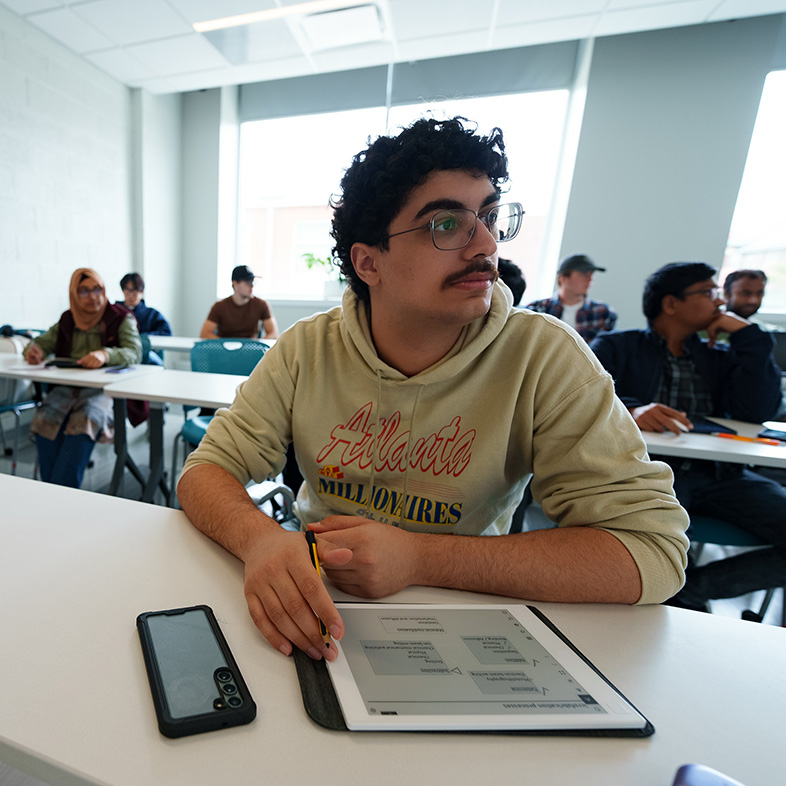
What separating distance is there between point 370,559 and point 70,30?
5.34m

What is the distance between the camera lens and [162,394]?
1916 millimetres

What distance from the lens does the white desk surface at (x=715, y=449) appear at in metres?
1.47

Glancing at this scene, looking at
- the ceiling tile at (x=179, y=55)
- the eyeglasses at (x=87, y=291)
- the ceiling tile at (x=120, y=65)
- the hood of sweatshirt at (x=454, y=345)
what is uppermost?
the ceiling tile at (x=179, y=55)

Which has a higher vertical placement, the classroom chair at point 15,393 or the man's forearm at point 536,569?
the man's forearm at point 536,569

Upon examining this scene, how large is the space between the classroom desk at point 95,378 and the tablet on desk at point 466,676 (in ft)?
6.67

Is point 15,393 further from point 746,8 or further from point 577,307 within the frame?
point 746,8

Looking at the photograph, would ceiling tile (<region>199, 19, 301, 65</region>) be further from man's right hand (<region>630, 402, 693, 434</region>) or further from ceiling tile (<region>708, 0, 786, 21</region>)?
man's right hand (<region>630, 402, 693, 434</region>)

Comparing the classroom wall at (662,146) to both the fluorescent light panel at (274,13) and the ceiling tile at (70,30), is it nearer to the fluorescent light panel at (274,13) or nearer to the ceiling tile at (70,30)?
the fluorescent light panel at (274,13)

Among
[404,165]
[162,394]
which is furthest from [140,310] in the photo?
[404,165]

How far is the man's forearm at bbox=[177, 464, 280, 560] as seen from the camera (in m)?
0.71

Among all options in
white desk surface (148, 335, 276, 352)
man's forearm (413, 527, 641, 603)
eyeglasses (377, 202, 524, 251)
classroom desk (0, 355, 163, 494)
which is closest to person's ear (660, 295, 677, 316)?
eyeglasses (377, 202, 524, 251)

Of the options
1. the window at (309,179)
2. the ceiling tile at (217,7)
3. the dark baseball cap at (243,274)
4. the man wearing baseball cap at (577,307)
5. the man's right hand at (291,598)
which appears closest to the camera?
the man's right hand at (291,598)

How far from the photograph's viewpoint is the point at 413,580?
25.9 inches

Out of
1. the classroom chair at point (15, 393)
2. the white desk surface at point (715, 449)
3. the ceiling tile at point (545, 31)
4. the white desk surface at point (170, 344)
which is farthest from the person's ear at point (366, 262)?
the ceiling tile at point (545, 31)
